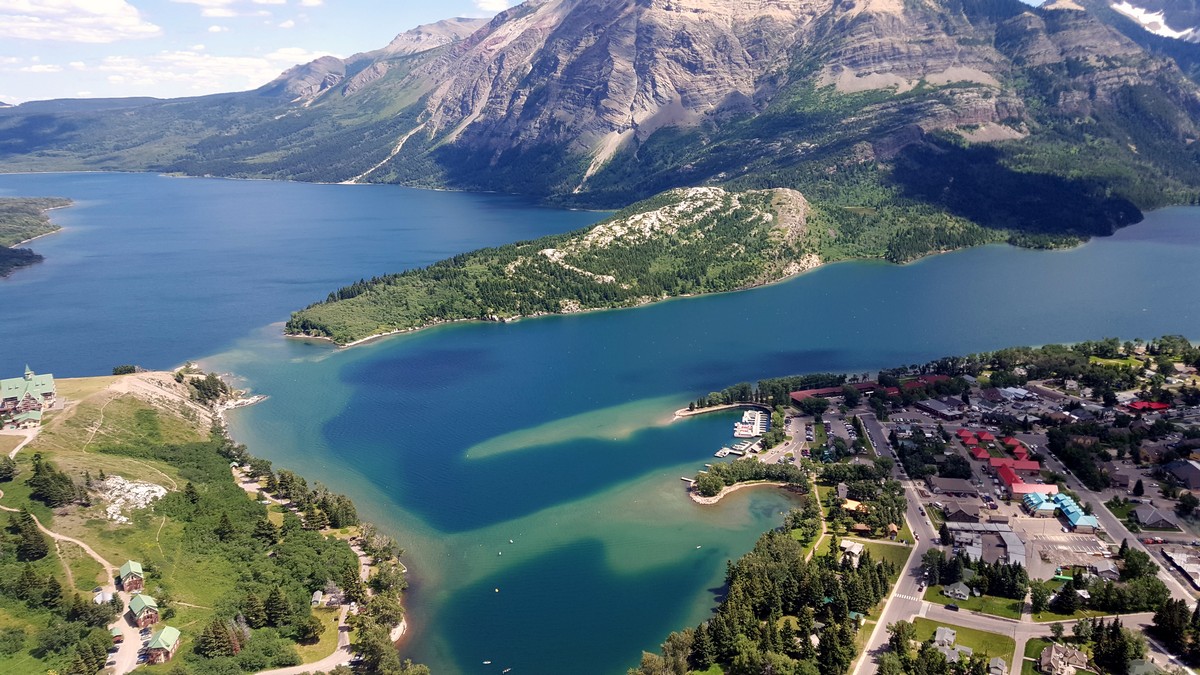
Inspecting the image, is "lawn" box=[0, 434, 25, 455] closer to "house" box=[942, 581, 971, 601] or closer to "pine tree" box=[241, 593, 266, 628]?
"pine tree" box=[241, 593, 266, 628]

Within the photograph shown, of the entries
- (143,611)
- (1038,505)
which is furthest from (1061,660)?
(143,611)

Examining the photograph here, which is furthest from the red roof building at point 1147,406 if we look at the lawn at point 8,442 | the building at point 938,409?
the lawn at point 8,442

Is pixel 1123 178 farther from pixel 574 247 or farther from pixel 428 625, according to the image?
pixel 428 625

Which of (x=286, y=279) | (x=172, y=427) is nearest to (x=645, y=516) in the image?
(x=172, y=427)

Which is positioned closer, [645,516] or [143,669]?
[143,669]

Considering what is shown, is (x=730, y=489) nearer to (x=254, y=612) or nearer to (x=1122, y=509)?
(x=1122, y=509)

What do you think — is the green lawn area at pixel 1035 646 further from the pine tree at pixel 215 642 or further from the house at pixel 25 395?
the house at pixel 25 395
